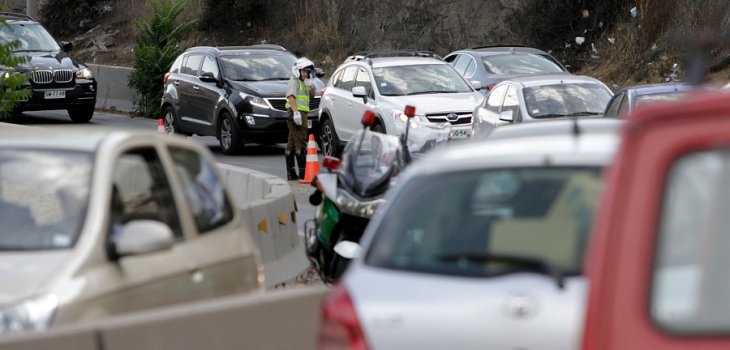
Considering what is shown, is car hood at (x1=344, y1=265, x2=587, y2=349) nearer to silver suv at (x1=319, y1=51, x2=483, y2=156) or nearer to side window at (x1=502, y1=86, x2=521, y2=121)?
side window at (x1=502, y1=86, x2=521, y2=121)

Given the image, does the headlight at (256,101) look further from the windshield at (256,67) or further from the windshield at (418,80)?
the windshield at (418,80)

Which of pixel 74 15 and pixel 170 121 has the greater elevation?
pixel 170 121

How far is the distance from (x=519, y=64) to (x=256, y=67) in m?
4.84

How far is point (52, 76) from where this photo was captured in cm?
3059

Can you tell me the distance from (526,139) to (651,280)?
81.6 inches

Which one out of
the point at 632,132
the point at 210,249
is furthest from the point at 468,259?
the point at 210,249

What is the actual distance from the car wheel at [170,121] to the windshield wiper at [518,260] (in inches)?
891

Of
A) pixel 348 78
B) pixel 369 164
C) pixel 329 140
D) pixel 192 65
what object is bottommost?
pixel 329 140

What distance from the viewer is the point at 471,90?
24000 millimetres

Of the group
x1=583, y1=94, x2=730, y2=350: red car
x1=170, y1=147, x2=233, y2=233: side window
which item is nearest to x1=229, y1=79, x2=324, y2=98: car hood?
x1=170, y1=147, x2=233, y2=233: side window

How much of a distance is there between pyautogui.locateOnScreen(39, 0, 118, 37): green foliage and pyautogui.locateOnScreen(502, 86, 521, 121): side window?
113 ft

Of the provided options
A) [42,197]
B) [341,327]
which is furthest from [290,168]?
[341,327]

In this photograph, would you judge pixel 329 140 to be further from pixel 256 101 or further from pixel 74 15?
pixel 74 15

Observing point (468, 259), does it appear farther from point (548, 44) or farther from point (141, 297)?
point (548, 44)
